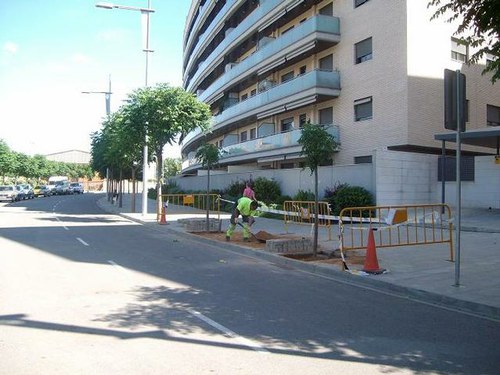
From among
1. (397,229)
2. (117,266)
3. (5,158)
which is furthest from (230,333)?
(5,158)

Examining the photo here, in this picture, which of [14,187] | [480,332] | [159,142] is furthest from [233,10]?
[480,332]

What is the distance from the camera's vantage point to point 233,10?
4059cm

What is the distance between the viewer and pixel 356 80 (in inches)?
1074

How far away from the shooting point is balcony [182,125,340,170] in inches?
1156

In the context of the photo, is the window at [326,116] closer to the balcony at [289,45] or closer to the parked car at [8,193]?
the balcony at [289,45]

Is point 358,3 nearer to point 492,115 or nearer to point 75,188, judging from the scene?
point 492,115

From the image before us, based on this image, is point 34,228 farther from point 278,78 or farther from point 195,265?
point 278,78

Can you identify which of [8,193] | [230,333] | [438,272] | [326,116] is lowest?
[230,333]

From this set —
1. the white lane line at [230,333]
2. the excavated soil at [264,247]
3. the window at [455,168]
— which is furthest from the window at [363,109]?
the white lane line at [230,333]

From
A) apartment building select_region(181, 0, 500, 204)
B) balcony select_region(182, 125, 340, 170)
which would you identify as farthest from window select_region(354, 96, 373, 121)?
balcony select_region(182, 125, 340, 170)

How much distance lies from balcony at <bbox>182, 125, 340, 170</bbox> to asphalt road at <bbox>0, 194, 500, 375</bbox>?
59.4ft

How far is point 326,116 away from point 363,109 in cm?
332

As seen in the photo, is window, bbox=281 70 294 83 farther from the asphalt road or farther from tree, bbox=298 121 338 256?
the asphalt road

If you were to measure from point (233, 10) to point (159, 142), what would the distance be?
20.5 meters
